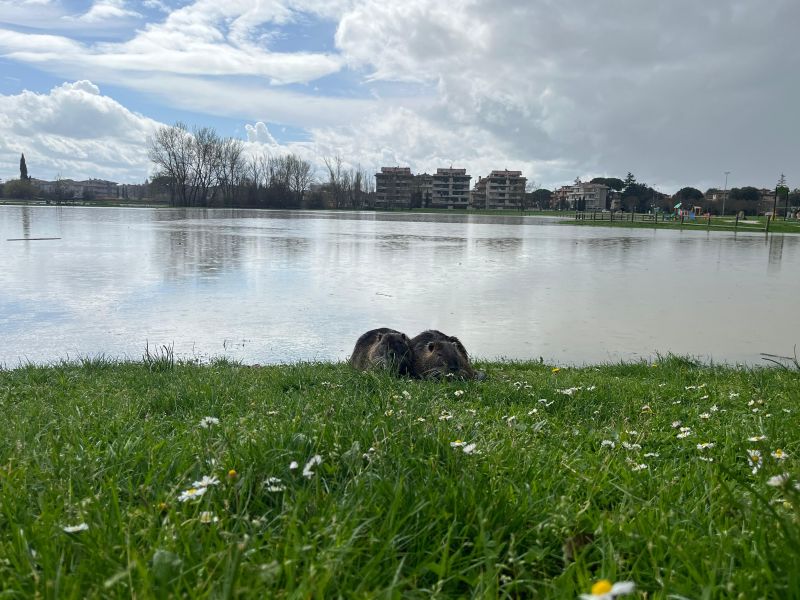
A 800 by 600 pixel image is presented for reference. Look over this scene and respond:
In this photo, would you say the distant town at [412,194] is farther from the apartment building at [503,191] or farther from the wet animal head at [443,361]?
the wet animal head at [443,361]

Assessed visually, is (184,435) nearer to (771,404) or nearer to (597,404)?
(597,404)

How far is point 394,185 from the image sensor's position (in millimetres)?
157125

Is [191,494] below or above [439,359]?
above

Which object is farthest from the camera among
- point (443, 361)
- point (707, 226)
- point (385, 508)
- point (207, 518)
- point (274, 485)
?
point (707, 226)

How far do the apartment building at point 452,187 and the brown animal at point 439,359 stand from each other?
155668 millimetres

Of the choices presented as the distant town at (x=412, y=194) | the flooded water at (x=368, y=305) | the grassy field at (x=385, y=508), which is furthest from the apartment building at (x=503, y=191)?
the grassy field at (x=385, y=508)

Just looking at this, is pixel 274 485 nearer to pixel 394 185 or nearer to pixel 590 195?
pixel 394 185

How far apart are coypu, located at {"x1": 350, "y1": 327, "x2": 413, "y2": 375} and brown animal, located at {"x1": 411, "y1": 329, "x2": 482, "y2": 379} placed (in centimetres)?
10

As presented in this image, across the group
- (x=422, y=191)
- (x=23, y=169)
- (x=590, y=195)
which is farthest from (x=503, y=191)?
(x=23, y=169)

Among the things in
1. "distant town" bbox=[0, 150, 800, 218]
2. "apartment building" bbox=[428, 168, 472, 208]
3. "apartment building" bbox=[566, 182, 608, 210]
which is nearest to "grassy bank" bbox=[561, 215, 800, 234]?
"distant town" bbox=[0, 150, 800, 218]

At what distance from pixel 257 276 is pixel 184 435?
36.5 feet

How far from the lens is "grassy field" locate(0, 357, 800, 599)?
1573 mm

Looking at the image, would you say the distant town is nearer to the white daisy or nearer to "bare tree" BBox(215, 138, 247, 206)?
"bare tree" BBox(215, 138, 247, 206)

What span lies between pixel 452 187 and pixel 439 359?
15828 centimetres
